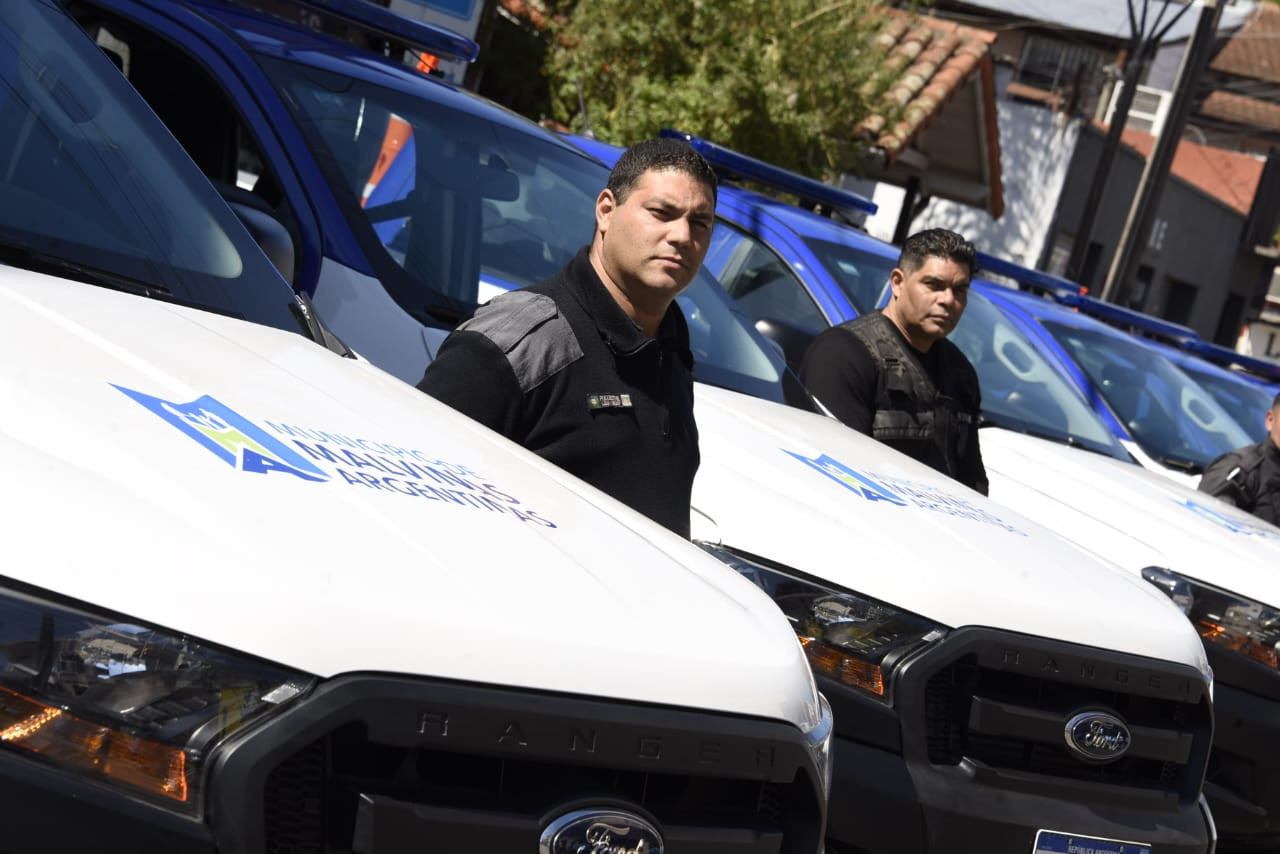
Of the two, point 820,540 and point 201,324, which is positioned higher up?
point 201,324

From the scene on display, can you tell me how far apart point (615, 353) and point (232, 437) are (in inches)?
47.6

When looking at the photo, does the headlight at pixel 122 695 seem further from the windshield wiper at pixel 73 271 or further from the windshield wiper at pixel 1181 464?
the windshield wiper at pixel 1181 464

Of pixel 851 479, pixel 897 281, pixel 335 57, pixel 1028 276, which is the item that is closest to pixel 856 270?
pixel 897 281

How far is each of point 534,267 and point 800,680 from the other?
248 centimetres

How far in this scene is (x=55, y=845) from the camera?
175 cm

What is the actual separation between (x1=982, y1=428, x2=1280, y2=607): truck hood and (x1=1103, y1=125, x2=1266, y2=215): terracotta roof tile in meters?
32.8

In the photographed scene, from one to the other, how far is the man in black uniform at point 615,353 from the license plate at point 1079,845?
1.01 metres

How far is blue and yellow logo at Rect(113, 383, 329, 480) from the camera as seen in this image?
222cm

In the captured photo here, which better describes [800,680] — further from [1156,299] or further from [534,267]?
[1156,299]

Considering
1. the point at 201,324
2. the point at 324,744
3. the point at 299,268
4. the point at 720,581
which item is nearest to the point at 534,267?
the point at 299,268

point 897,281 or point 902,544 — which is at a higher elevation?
point 897,281

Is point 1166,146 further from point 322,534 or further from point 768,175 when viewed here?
point 322,534

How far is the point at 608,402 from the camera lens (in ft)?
10.9

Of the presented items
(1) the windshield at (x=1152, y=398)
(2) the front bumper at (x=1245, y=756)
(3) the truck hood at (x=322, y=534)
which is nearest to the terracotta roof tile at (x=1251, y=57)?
(1) the windshield at (x=1152, y=398)
